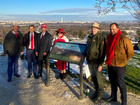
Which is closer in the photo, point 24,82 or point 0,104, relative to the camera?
point 0,104

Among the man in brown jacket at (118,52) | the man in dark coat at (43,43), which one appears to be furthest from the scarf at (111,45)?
the man in dark coat at (43,43)

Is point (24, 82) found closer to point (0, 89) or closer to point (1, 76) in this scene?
point (0, 89)

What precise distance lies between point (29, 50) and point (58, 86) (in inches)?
64.4

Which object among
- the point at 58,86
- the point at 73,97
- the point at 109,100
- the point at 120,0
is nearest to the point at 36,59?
the point at 58,86

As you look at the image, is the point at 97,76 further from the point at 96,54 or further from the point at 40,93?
the point at 40,93

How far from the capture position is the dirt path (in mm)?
3322

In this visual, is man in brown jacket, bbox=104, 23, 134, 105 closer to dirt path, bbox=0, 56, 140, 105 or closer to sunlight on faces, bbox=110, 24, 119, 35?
sunlight on faces, bbox=110, 24, 119, 35

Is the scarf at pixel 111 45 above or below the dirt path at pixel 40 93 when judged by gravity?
above


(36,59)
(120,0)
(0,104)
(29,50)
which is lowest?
(0,104)

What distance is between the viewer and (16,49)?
177 inches

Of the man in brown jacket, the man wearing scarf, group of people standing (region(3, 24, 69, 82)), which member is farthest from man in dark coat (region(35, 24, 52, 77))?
the man in brown jacket

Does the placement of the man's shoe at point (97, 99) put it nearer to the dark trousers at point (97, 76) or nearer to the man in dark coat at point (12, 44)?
the dark trousers at point (97, 76)

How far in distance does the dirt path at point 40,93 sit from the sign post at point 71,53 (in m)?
0.44

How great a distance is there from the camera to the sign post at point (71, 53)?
3.22m
